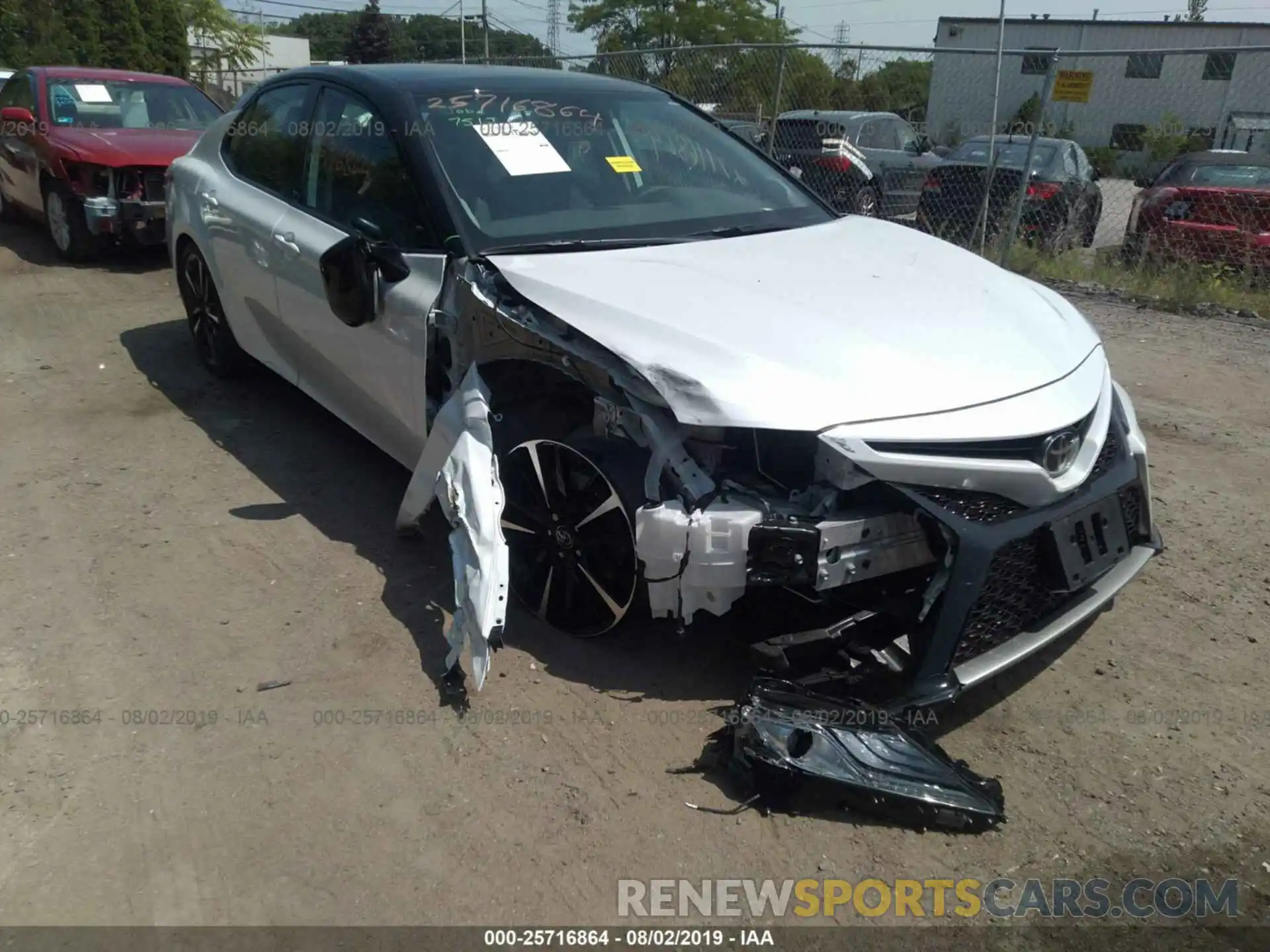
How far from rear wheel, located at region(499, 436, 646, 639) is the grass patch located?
23.0 ft

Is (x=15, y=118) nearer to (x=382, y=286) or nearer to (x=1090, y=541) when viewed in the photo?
(x=382, y=286)

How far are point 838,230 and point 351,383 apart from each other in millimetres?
2062

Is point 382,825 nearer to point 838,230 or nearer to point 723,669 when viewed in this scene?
point 723,669

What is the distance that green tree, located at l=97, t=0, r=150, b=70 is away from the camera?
68.7 ft

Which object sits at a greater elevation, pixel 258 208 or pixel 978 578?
pixel 258 208

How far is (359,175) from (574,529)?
180 centimetres

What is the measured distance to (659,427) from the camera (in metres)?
2.85

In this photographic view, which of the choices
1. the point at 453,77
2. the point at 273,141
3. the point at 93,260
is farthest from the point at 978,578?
the point at 93,260

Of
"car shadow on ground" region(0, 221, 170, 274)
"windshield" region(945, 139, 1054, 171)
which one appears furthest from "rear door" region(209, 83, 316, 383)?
"windshield" region(945, 139, 1054, 171)

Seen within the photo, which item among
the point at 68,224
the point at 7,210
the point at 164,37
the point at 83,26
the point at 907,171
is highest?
the point at 83,26

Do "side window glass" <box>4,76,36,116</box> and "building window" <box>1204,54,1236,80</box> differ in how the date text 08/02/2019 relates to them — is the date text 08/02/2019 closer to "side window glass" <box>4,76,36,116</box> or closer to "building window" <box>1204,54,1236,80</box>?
"side window glass" <box>4,76,36,116</box>

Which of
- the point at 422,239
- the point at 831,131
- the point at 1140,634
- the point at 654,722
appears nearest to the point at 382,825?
the point at 654,722

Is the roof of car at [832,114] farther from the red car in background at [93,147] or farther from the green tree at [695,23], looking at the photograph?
the green tree at [695,23]

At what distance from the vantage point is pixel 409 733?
9.74ft
